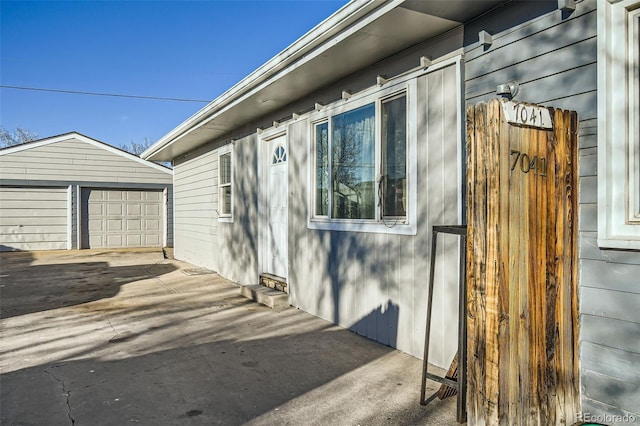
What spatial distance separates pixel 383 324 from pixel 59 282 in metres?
6.81

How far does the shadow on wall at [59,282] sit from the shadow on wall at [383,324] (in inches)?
172

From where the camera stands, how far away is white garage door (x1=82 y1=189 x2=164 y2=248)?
1459cm

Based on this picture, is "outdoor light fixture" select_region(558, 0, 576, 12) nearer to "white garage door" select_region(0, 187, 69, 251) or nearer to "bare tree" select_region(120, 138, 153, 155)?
"white garage door" select_region(0, 187, 69, 251)

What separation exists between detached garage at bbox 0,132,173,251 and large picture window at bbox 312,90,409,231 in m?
11.3

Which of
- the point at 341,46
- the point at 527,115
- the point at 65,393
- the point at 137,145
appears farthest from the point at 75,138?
the point at 137,145

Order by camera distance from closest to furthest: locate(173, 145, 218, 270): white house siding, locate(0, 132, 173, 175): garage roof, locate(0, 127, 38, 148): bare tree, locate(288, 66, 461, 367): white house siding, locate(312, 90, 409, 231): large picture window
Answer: locate(288, 66, 461, 367): white house siding, locate(312, 90, 409, 231): large picture window, locate(173, 145, 218, 270): white house siding, locate(0, 132, 173, 175): garage roof, locate(0, 127, 38, 148): bare tree

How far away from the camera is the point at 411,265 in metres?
3.99

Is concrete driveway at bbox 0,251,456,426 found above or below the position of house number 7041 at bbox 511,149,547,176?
below

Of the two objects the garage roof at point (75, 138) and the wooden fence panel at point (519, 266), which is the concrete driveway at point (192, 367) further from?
the garage roof at point (75, 138)

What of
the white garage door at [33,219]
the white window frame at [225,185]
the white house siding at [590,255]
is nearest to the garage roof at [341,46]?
the white house siding at [590,255]

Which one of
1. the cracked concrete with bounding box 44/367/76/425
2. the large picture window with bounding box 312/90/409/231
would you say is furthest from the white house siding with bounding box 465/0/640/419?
the cracked concrete with bounding box 44/367/76/425

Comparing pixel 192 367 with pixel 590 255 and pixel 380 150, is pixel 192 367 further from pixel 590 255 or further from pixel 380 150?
pixel 590 255

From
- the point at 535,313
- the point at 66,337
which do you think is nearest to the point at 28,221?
the point at 66,337

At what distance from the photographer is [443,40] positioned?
3.71 m
